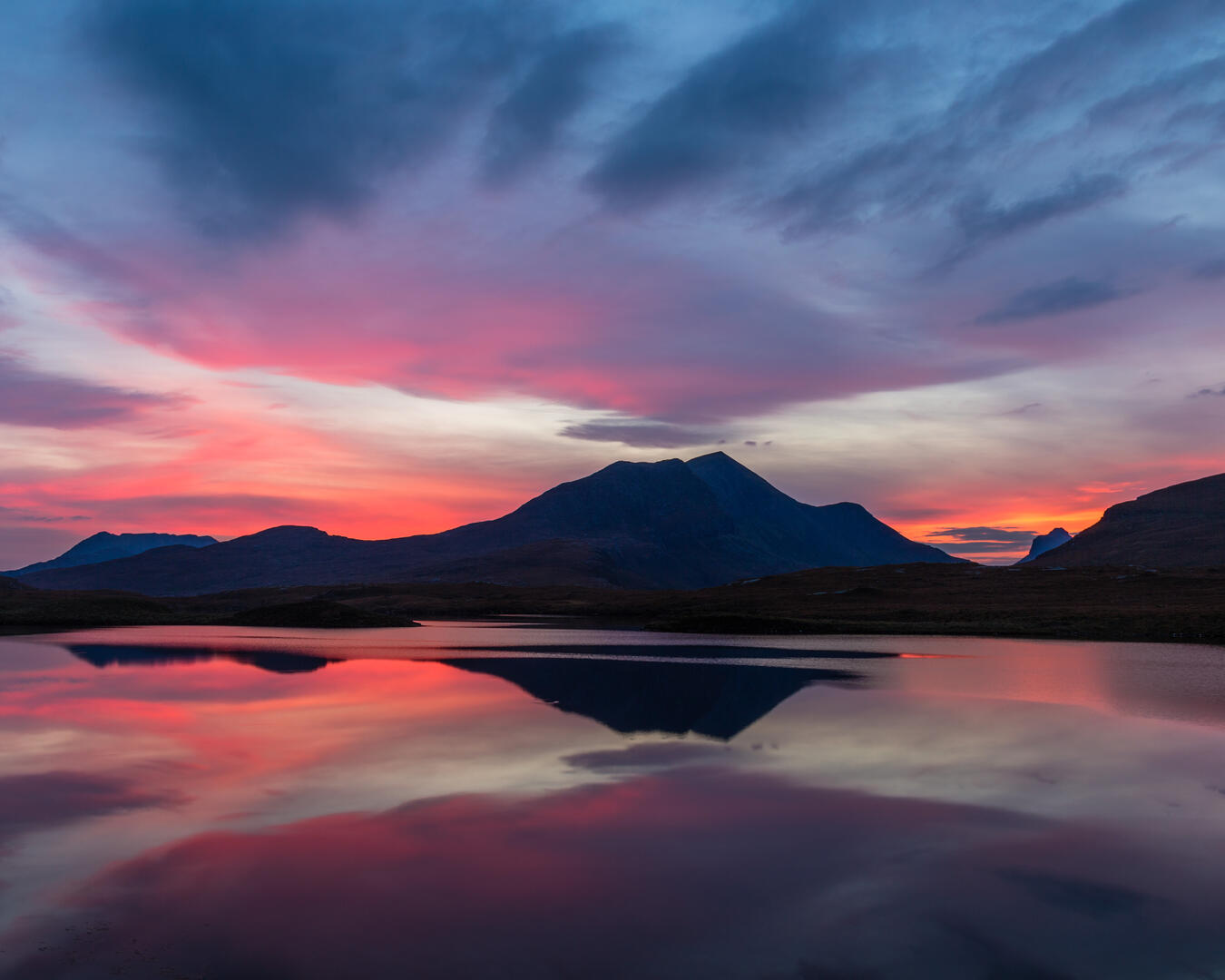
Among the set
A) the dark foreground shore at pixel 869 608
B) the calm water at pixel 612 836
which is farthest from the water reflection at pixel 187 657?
the dark foreground shore at pixel 869 608

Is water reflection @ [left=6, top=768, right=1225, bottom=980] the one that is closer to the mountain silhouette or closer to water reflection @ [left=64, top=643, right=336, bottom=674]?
the mountain silhouette

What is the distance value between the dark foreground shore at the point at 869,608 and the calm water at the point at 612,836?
52264mm

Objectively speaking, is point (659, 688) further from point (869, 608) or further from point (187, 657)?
point (869, 608)

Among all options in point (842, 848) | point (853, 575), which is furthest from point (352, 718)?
point (853, 575)

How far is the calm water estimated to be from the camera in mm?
12359

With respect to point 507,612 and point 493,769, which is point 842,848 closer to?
point 493,769

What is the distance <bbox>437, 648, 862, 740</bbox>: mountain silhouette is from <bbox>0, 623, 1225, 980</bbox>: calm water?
1.44 ft

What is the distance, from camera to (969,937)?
13.0 meters

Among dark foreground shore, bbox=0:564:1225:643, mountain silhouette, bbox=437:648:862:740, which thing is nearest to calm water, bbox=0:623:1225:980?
mountain silhouette, bbox=437:648:862:740

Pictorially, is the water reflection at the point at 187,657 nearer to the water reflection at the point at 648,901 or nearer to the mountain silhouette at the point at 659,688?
the mountain silhouette at the point at 659,688

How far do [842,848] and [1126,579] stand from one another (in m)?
138

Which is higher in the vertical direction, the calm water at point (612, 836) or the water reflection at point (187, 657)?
the water reflection at point (187, 657)

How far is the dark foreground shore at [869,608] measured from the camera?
89062 millimetres

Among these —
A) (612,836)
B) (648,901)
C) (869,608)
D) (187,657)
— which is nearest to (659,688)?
(612,836)
